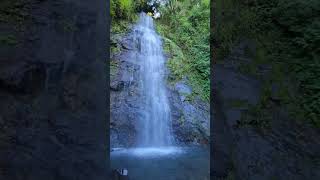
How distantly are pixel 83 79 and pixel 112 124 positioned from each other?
30.1 ft

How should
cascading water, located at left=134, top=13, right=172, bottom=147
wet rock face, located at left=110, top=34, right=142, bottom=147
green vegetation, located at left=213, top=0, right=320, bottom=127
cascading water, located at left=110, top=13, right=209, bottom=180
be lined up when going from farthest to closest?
cascading water, located at left=134, top=13, right=172, bottom=147
wet rock face, located at left=110, top=34, right=142, bottom=147
cascading water, located at left=110, top=13, right=209, bottom=180
green vegetation, located at left=213, top=0, right=320, bottom=127

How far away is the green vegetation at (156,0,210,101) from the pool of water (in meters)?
3.59

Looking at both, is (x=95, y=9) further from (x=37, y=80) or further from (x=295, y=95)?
(x=295, y=95)

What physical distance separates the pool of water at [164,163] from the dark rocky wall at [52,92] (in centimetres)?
352

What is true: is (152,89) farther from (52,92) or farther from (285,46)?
(285,46)

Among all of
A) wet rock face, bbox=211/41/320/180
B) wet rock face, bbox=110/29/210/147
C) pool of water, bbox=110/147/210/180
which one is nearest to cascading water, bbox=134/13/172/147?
wet rock face, bbox=110/29/210/147

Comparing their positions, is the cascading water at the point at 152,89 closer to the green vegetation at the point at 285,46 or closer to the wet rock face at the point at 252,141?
the wet rock face at the point at 252,141

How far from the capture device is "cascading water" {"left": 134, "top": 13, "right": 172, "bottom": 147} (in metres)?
13.1

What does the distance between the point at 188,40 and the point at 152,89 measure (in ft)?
11.1

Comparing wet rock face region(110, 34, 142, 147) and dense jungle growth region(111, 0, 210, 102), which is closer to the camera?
wet rock face region(110, 34, 142, 147)

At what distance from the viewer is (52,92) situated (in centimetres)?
367

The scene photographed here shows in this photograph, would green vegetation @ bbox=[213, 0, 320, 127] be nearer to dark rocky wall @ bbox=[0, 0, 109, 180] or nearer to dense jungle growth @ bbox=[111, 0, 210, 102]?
dark rocky wall @ bbox=[0, 0, 109, 180]

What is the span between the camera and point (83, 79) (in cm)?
376

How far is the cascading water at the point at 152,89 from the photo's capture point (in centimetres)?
1309
